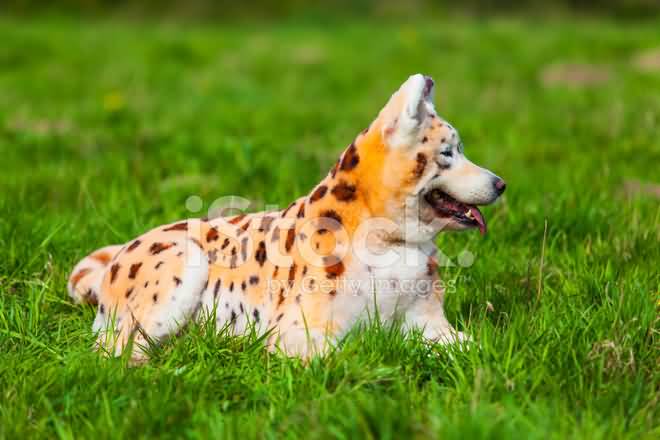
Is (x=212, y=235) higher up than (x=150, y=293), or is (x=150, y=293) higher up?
(x=212, y=235)

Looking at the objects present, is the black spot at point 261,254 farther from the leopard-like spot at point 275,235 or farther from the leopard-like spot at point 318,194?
the leopard-like spot at point 318,194

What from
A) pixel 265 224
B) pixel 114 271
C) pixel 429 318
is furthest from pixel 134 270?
pixel 429 318

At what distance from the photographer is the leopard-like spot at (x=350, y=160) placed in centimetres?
343

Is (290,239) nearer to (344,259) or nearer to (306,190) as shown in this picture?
(344,259)

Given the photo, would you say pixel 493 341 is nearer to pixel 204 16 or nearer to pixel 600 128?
pixel 600 128

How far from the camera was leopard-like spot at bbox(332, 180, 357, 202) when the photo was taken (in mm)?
3443

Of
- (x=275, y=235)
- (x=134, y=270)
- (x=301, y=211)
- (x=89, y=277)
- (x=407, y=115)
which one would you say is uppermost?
(x=407, y=115)

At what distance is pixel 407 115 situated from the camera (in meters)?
3.27

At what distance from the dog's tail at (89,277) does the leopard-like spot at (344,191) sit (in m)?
1.27

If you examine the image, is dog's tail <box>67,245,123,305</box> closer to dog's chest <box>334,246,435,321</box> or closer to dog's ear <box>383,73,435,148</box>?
dog's chest <box>334,246,435,321</box>

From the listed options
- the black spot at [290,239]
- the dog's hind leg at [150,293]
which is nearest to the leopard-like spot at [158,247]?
the dog's hind leg at [150,293]

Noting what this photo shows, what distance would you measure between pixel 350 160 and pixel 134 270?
114 centimetres

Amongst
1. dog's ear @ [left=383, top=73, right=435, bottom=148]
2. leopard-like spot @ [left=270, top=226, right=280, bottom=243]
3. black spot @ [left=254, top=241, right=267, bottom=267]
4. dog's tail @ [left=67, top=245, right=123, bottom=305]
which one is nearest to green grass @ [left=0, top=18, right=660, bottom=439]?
dog's tail @ [left=67, top=245, right=123, bottom=305]

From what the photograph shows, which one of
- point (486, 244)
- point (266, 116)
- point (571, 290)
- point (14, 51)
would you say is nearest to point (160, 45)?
point (14, 51)
